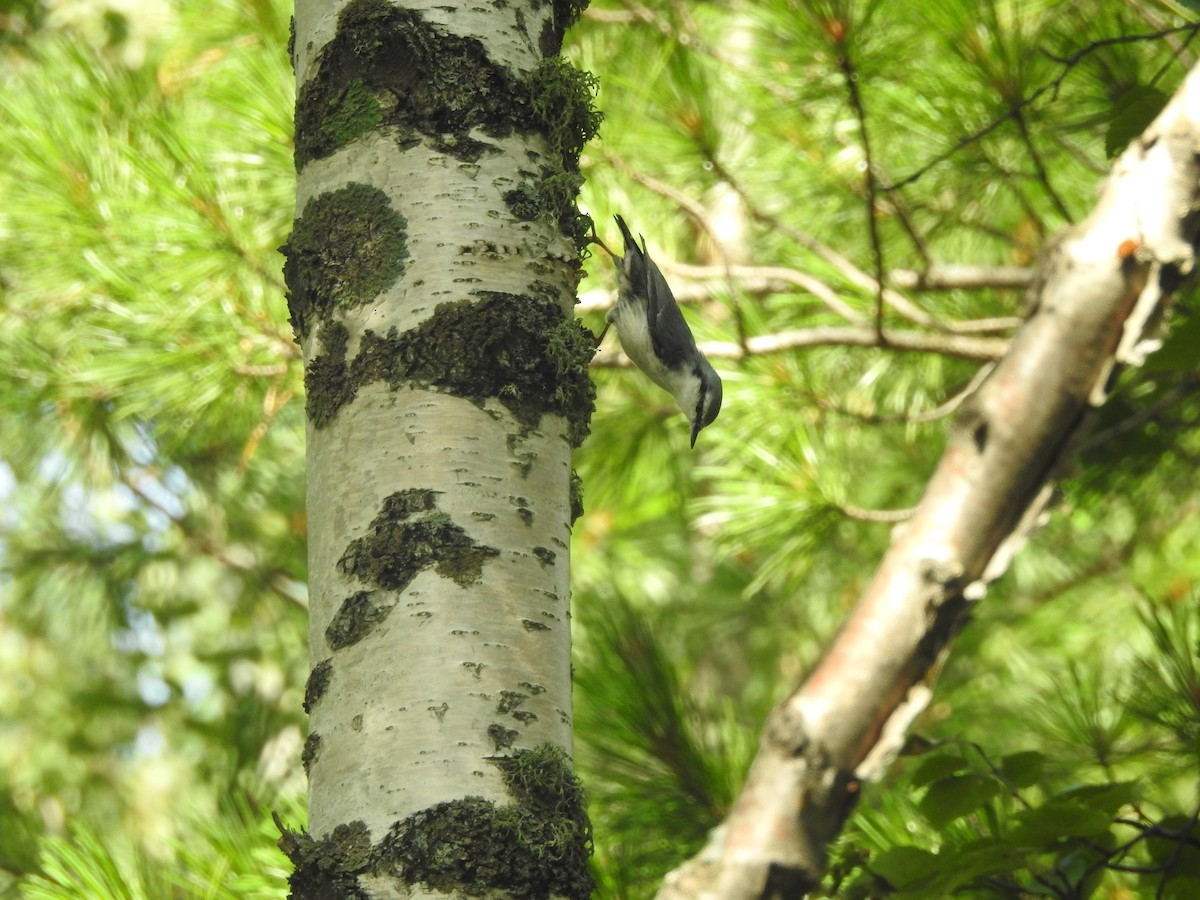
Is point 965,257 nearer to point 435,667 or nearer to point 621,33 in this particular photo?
point 621,33

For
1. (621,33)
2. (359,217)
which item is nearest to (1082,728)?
(359,217)

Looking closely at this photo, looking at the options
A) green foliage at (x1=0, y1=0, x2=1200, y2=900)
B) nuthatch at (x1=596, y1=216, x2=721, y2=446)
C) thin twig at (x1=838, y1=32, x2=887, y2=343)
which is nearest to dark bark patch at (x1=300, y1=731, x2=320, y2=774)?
green foliage at (x1=0, y1=0, x2=1200, y2=900)

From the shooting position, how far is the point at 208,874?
1904 mm

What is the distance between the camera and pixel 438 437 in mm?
1270

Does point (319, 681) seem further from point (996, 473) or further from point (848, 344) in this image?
point (848, 344)

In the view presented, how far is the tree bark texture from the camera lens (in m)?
1.83

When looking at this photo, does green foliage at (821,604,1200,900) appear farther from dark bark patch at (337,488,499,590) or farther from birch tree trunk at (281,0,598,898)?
dark bark patch at (337,488,499,590)

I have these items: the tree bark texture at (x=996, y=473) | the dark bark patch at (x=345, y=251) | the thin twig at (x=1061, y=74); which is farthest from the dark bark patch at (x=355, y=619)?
the thin twig at (x=1061, y=74)

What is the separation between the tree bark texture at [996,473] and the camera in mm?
1834

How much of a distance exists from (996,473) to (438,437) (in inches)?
42.1

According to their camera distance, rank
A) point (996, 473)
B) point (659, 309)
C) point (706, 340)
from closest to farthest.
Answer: point (996, 473), point (659, 309), point (706, 340)

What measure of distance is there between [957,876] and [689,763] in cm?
104

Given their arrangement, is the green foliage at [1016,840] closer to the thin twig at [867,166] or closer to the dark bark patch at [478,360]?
the dark bark patch at [478,360]

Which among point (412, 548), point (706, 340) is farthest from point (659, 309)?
point (412, 548)
